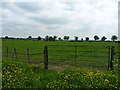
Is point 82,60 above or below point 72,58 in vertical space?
above

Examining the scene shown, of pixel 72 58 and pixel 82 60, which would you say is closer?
pixel 82 60

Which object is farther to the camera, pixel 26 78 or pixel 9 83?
pixel 26 78

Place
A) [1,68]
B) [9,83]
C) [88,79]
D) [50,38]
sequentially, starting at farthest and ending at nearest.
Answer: [50,38], [1,68], [88,79], [9,83]

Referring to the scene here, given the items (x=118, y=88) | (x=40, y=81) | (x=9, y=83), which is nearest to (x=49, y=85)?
(x=40, y=81)

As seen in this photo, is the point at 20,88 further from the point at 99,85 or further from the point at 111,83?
the point at 111,83

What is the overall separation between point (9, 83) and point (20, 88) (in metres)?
0.62

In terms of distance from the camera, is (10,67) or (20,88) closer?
(20,88)

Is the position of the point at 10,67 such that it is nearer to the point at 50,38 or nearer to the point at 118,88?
the point at 118,88

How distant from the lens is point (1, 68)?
7051 mm

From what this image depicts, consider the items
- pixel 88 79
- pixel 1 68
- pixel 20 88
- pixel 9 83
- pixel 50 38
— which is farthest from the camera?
pixel 50 38

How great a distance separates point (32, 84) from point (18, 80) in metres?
0.61

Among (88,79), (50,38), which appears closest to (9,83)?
(88,79)

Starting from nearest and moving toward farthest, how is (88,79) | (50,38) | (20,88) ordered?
(20,88)
(88,79)
(50,38)

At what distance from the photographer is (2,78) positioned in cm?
571
